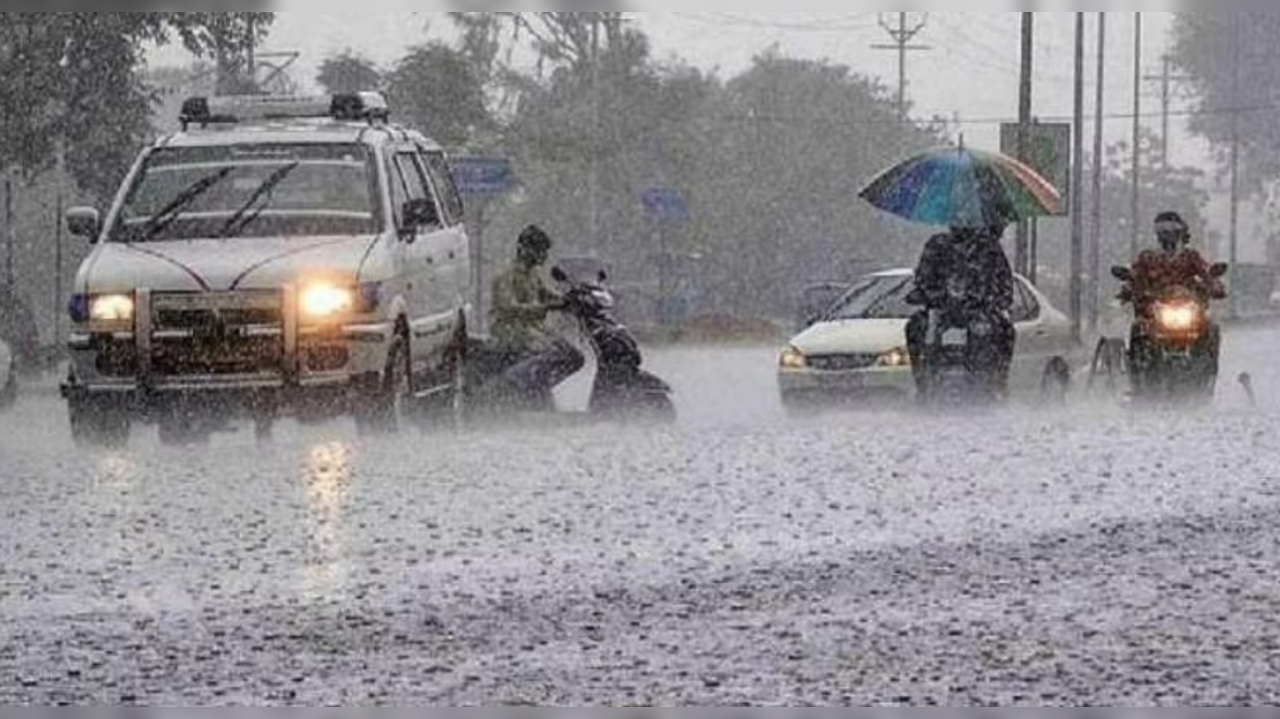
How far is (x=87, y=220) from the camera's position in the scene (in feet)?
48.6

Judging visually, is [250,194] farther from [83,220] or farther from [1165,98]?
[1165,98]

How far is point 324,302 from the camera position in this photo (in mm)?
14359


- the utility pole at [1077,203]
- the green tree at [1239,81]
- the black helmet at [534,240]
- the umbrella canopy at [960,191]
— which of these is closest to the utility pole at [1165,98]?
the green tree at [1239,81]

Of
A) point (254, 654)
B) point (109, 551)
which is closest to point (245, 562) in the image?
point (109, 551)

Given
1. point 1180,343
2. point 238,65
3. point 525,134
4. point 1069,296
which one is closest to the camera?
point 1180,343

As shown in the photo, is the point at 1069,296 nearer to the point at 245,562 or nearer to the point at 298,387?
the point at 298,387

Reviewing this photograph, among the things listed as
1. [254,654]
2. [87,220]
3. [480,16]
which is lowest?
[254,654]

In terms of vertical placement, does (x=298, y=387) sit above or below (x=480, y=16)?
below

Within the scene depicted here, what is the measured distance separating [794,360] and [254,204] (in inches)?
160

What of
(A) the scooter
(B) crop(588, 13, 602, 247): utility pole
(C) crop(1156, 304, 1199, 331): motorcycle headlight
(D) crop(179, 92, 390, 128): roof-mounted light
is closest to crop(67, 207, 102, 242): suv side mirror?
(D) crop(179, 92, 390, 128): roof-mounted light

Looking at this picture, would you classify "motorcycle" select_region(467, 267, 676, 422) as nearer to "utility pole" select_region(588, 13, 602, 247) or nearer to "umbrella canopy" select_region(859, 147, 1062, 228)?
"umbrella canopy" select_region(859, 147, 1062, 228)

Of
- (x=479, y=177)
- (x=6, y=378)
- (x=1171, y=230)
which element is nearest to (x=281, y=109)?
(x=479, y=177)

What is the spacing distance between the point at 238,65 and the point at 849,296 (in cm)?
664

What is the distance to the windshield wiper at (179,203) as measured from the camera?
1511 centimetres
